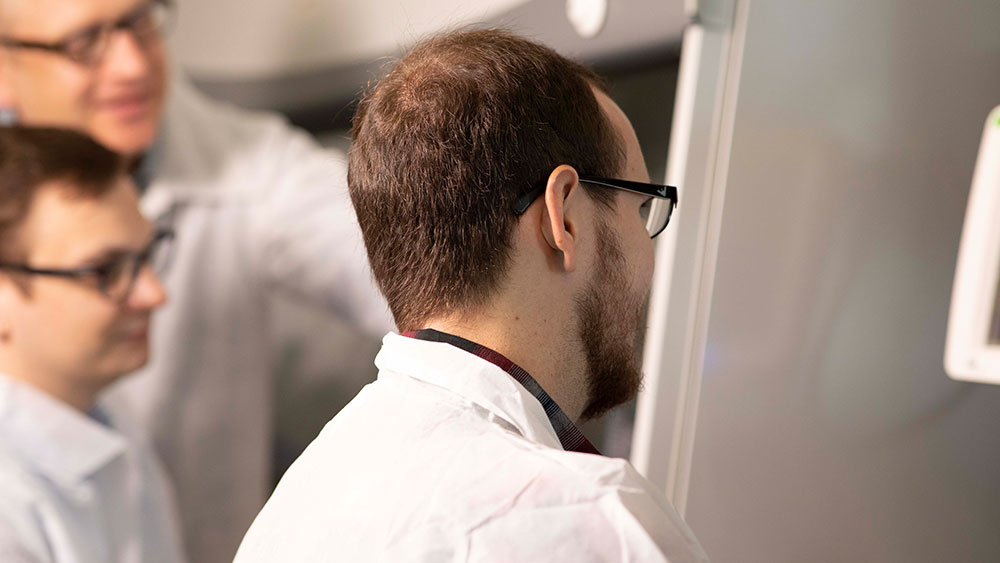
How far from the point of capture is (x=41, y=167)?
1.65 metres

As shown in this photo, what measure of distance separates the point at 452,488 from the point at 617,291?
260 mm

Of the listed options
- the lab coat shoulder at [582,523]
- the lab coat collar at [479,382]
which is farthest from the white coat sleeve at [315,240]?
the lab coat shoulder at [582,523]

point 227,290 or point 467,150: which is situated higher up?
point 467,150

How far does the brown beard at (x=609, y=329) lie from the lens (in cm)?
79

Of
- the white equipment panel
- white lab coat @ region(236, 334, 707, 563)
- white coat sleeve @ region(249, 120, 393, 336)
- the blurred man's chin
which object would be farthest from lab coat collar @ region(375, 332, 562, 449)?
the blurred man's chin

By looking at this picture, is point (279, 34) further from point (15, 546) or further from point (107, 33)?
point (15, 546)

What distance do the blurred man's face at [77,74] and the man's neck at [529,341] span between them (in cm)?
122

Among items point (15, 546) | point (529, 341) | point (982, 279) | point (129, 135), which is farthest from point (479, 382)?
point (129, 135)

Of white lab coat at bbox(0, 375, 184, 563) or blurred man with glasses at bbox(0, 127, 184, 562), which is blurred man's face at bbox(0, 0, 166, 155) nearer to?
blurred man with glasses at bbox(0, 127, 184, 562)

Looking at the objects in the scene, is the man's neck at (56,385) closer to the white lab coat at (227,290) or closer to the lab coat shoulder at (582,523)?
the white lab coat at (227,290)

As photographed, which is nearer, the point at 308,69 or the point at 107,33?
the point at 107,33

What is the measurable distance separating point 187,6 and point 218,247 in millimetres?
536

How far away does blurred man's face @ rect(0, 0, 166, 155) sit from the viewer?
1.68 meters

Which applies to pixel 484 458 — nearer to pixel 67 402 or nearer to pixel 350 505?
pixel 350 505
